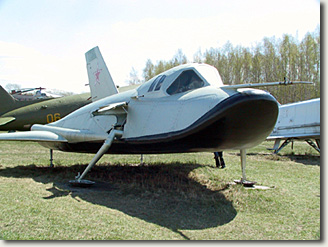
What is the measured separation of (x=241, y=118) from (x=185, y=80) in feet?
6.30

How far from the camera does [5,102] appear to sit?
16047mm

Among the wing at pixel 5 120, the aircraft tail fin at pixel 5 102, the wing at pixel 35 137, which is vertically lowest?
the wing at pixel 5 120

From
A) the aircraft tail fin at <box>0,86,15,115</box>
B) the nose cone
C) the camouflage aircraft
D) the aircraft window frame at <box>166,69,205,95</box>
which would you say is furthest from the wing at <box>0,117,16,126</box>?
the nose cone

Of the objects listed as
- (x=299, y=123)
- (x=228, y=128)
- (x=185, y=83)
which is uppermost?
(x=185, y=83)

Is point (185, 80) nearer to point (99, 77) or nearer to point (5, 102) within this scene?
point (99, 77)

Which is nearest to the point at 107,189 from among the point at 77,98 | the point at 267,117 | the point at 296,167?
the point at 267,117

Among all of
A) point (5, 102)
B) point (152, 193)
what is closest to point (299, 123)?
point (152, 193)

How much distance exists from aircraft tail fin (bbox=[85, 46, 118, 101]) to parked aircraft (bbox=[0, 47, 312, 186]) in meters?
2.72

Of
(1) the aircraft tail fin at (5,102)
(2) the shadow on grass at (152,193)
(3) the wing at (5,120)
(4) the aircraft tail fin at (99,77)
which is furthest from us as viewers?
(1) the aircraft tail fin at (5,102)

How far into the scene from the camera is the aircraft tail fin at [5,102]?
52.3 ft

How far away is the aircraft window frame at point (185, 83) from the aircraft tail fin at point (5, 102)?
13206 mm

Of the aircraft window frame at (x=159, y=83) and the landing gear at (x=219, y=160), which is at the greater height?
the aircraft window frame at (x=159, y=83)

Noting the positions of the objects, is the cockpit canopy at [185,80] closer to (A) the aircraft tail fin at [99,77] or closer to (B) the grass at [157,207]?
(B) the grass at [157,207]

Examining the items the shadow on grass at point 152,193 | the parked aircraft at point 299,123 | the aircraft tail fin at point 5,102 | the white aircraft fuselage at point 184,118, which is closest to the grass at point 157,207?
the shadow on grass at point 152,193
